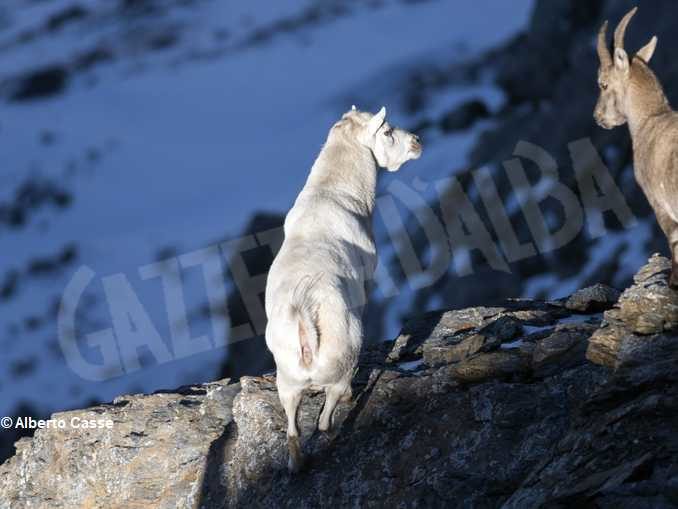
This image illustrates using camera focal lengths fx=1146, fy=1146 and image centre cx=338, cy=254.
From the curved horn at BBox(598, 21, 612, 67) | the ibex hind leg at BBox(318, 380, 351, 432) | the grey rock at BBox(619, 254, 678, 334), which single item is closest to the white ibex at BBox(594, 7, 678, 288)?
the curved horn at BBox(598, 21, 612, 67)

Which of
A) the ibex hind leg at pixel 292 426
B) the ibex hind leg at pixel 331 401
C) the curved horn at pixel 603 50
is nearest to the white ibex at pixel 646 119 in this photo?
the curved horn at pixel 603 50

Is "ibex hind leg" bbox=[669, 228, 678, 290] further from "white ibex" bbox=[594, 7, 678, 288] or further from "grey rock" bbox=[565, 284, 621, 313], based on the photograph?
"grey rock" bbox=[565, 284, 621, 313]

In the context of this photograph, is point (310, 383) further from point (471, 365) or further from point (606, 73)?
point (606, 73)

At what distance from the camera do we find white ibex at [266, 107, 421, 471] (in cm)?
927

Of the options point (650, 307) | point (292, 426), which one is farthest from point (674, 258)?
point (292, 426)

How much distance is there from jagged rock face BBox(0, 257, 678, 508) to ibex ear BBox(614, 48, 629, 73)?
2134 millimetres

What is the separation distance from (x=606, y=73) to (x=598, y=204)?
567 inches

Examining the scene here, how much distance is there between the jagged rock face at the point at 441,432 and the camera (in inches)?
310

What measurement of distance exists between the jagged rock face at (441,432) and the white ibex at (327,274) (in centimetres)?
48

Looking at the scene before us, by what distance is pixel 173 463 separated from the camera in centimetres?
1106

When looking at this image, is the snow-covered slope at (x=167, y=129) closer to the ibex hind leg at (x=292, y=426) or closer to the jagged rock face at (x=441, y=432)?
the jagged rock face at (x=441, y=432)

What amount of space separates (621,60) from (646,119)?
766 mm

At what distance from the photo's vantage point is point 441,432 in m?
9.55

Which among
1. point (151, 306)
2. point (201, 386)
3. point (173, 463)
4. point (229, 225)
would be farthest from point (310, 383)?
point (229, 225)
